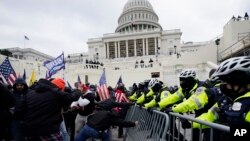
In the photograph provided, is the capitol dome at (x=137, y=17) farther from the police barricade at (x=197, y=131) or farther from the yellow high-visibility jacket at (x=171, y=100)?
the police barricade at (x=197, y=131)

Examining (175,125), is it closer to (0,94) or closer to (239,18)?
(0,94)

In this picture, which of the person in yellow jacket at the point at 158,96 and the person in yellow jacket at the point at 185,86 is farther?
the person in yellow jacket at the point at 158,96

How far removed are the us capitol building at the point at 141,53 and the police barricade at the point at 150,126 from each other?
23169 millimetres

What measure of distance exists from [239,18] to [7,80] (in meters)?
27.9

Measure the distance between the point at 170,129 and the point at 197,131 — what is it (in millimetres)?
806

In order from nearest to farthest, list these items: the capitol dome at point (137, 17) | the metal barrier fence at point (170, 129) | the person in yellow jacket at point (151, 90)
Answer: the metal barrier fence at point (170, 129)
the person in yellow jacket at point (151, 90)
the capitol dome at point (137, 17)

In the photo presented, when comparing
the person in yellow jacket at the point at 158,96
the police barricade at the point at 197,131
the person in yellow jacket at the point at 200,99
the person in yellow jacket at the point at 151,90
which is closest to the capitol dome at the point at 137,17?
the person in yellow jacket at the point at 151,90

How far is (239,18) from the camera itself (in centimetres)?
3128

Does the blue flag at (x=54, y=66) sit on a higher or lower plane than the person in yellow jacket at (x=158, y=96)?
higher

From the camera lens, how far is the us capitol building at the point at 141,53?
3359 centimetres

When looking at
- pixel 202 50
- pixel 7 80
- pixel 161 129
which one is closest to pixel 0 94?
pixel 161 129

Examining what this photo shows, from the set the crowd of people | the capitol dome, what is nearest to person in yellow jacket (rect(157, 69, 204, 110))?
the crowd of people

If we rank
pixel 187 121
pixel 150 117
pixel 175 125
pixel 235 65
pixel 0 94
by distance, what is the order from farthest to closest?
pixel 150 117 → pixel 175 125 → pixel 0 94 → pixel 187 121 → pixel 235 65

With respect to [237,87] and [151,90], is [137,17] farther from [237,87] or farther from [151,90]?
[237,87]
